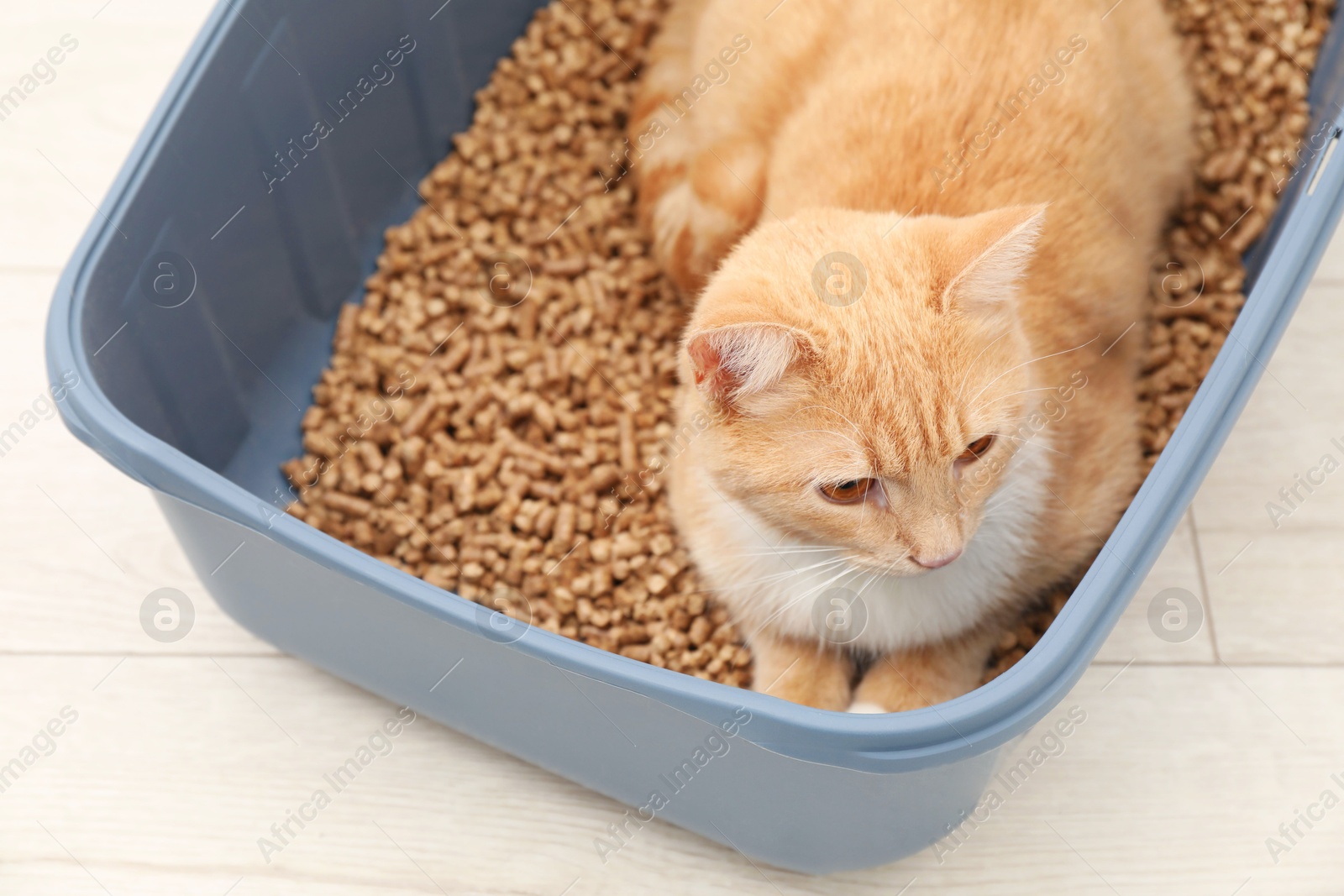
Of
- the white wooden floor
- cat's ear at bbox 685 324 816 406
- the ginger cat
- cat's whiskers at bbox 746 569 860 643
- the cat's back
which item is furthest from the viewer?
the white wooden floor

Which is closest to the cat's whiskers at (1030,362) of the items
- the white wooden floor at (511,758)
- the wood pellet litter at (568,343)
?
the wood pellet litter at (568,343)

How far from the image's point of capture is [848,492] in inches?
45.0

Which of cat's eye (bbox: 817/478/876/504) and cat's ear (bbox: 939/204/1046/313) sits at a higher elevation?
cat's ear (bbox: 939/204/1046/313)

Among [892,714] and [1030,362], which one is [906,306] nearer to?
[1030,362]

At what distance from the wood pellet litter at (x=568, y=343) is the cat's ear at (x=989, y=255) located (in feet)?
2.00

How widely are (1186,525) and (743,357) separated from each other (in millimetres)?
1000

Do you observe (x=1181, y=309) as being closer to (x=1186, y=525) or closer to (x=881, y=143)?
(x=1186, y=525)

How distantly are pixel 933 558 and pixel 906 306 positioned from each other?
0.83 feet

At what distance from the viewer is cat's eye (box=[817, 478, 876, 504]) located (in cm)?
114

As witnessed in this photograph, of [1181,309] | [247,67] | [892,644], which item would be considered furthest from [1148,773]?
[247,67]

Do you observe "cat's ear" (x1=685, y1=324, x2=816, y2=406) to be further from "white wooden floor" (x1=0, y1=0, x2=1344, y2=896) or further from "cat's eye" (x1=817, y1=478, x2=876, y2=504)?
"white wooden floor" (x1=0, y1=0, x2=1344, y2=896)

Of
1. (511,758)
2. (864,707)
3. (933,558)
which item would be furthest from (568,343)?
(933,558)

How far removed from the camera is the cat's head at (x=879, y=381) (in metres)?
1.07

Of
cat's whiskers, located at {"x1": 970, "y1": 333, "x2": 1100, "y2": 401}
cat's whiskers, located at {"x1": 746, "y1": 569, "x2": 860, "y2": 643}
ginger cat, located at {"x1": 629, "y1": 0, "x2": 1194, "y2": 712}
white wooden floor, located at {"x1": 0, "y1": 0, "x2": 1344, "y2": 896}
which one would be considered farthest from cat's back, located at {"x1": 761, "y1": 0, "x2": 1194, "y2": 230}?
white wooden floor, located at {"x1": 0, "y1": 0, "x2": 1344, "y2": 896}
